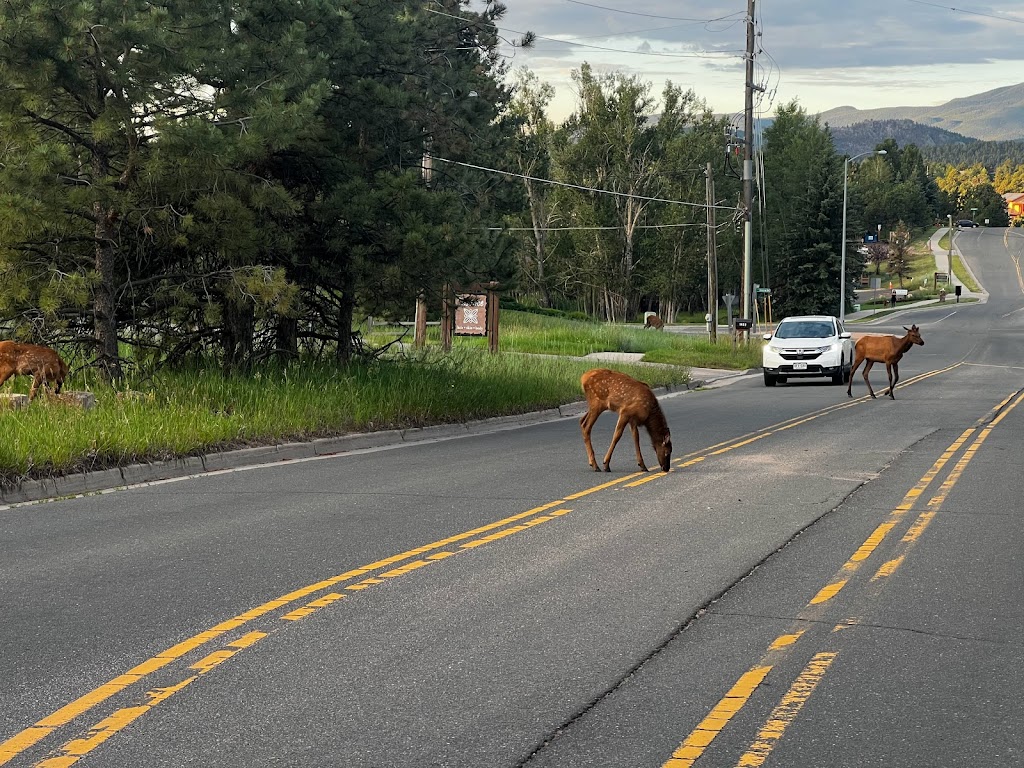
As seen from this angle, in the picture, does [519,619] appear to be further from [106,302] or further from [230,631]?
[106,302]

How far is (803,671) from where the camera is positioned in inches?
253

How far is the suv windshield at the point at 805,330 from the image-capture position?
3375 cm

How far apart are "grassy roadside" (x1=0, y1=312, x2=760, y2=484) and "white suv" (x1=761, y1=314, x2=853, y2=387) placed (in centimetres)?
622

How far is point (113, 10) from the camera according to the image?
54.5 feet

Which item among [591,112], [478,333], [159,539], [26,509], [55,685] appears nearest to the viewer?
[55,685]

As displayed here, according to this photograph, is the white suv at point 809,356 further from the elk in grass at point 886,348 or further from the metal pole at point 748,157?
the metal pole at point 748,157

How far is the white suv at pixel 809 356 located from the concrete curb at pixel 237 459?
11.0 meters

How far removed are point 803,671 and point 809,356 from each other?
1054 inches

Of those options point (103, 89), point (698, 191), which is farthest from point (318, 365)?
point (698, 191)

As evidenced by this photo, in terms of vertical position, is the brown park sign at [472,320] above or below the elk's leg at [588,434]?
above

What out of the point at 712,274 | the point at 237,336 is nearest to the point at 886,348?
the point at 237,336

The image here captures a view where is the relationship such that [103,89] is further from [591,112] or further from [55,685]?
[591,112]

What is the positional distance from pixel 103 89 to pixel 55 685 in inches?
531

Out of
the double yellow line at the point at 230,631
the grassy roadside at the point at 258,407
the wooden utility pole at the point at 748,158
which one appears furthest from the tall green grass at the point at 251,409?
the wooden utility pole at the point at 748,158
